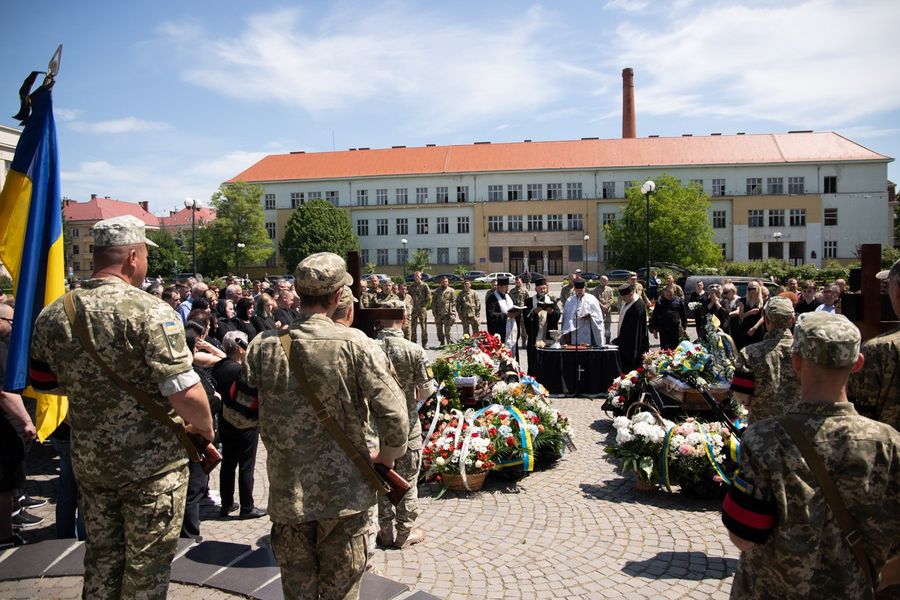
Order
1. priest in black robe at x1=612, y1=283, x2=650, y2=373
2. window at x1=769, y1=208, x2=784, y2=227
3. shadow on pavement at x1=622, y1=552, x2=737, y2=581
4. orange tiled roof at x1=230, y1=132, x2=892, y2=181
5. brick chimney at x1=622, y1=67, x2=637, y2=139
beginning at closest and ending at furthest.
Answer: shadow on pavement at x1=622, y1=552, x2=737, y2=581
priest in black robe at x1=612, y1=283, x2=650, y2=373
window at x1=769, y1=208, x2=784, y2=227
orange tiled roof at x1=230, y1=132, x2=892, y2=181
brick chimney at x1=622, y1=67, x2=637, y2=139

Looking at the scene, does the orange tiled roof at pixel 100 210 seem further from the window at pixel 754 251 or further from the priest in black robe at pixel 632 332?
the priest in black robe at pixel 632 332

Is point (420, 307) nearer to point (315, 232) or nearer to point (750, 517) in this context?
point (750, 517)

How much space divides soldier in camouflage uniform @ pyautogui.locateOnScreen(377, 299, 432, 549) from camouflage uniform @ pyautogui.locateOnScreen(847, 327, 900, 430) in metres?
3.00

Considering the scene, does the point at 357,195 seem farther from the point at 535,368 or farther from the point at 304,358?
the point at 304,358

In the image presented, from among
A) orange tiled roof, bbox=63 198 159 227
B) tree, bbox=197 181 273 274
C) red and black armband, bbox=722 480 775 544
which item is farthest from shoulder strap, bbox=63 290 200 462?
orange tiled roof, bbox=63 198 159 227

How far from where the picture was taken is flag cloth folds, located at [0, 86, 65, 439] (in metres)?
4.57

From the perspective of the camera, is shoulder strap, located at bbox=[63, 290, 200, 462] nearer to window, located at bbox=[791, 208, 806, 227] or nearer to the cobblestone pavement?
the cobblestone pavement

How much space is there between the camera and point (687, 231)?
170ft

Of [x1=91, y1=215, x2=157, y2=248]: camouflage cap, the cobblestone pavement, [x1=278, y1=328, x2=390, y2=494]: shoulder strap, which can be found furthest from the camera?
the cobblestone pavement

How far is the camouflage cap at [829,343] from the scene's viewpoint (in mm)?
2256

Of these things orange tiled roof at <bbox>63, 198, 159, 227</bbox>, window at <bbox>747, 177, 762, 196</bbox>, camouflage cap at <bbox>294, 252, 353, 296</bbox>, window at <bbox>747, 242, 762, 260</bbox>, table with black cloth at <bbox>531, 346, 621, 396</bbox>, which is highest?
orange tiled roof at <bbox>63, 198, 159, 227</bbox>

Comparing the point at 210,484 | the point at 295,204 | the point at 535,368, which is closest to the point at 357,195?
the point at 295,204

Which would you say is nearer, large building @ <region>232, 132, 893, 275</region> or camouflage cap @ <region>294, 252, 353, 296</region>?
camouflage cap @ <region>294, 252, 353, 296</region>

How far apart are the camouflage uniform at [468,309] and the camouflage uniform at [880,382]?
1425 cm
